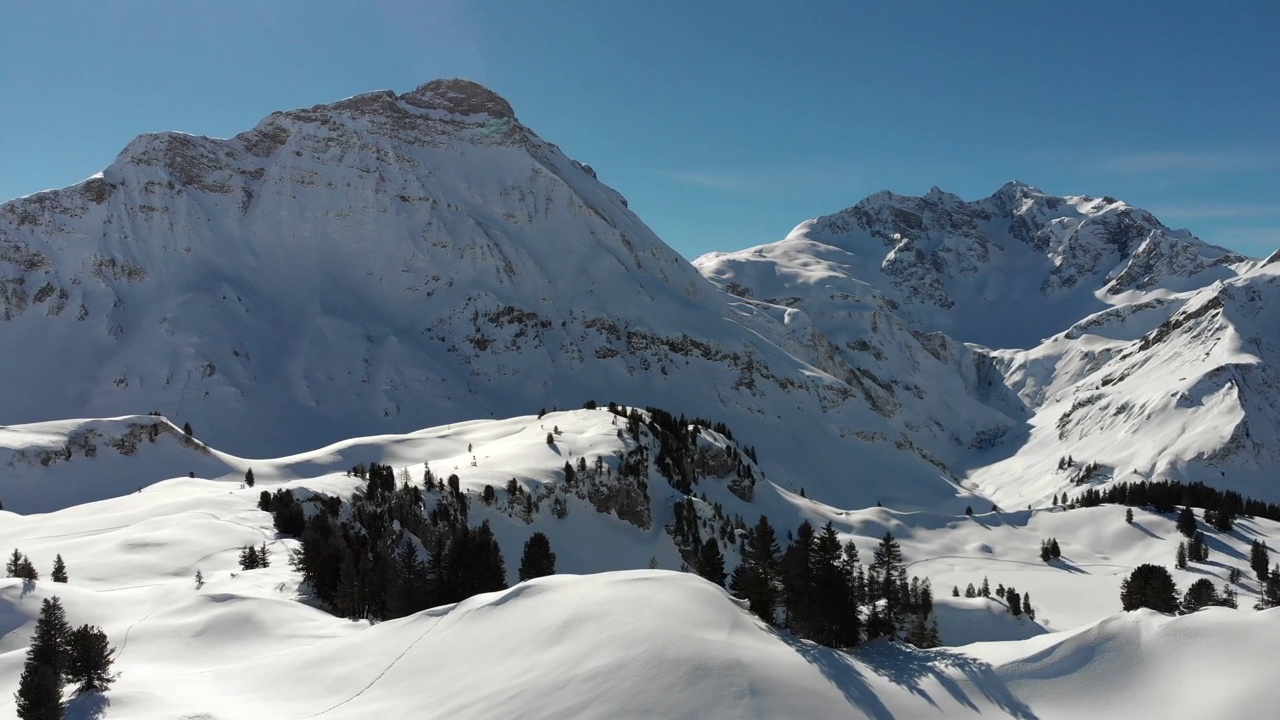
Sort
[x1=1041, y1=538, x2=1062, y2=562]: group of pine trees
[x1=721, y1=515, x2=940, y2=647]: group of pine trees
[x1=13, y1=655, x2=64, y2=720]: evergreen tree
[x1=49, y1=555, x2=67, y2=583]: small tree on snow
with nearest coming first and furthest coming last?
[x1=13, y1=655, x2=64, y2=720]: evergreen tree < [x1=721, y1=515, x2=940, y2=647]: group of pine trees < [x1=49, y1=555, x2=67, y2=583]: small tree on snow < [x1=1041, y1=538, x2=1062, y2=562]: group of pine trees

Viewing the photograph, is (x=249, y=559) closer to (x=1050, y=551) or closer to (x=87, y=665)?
(x=87, y=665)

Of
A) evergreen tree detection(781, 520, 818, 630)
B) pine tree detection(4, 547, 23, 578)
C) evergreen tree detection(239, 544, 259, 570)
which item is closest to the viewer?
evergreen tree detection(781, 520, 818, 630)

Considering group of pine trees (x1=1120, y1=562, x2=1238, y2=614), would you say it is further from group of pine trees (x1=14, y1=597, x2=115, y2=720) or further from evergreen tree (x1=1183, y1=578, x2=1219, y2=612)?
group of pine trees (x1=14, y1=597, x2=115, y2=720)

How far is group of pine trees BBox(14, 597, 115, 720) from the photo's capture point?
89.8 ft

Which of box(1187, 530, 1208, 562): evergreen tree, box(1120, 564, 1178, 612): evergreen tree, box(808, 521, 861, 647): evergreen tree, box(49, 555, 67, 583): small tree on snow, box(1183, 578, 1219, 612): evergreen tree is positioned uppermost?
box(49, 555, 67, 583): small tree on snow

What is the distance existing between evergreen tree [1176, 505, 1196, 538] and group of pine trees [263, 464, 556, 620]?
127 m

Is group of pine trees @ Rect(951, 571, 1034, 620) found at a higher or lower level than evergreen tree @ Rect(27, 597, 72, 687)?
lower

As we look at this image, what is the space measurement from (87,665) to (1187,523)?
162m

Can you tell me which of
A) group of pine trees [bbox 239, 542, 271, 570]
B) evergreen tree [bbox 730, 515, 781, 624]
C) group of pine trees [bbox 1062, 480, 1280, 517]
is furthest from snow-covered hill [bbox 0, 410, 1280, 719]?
group of pine trees [bbox 1062, 480, 1280, 517]

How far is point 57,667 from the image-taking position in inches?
1174

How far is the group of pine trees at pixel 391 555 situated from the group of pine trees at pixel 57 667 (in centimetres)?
1931

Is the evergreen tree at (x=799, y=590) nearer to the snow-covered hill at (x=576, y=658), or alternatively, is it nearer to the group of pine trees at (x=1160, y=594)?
the snow-covered hill at (x=576, y=658)

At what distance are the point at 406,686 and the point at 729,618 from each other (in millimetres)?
13293

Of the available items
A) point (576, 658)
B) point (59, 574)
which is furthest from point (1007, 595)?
point (59, 574)
